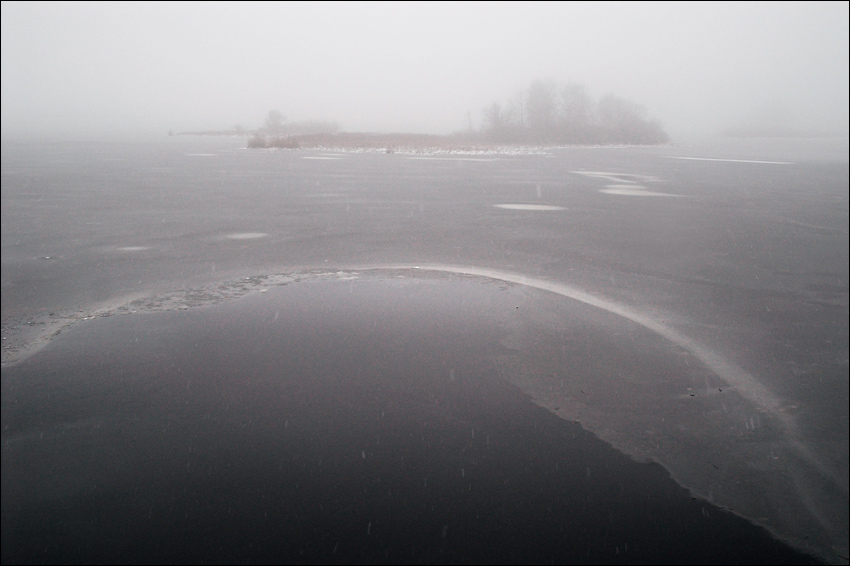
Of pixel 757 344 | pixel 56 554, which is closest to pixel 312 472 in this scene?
pixel 56 554

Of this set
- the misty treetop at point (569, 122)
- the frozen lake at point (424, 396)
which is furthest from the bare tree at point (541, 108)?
the frozen lake at point (424, 396)

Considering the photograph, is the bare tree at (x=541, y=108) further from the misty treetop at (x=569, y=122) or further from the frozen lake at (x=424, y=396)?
the frozen lake at (x=424, y=396)

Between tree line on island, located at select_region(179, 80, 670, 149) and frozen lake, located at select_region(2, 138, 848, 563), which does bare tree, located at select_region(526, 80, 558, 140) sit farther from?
frozen lake, located at select_region(2, 138, 848, 563)

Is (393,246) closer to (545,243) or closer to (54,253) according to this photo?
(545,243)

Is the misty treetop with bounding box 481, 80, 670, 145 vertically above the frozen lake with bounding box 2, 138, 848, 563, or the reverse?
the misty treetop with bounding box 481, 80, 670, 145

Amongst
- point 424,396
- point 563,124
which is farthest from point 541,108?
Result: point 424,396

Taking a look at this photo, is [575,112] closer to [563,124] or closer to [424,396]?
[563,124]

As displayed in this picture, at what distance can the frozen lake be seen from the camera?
3697mm

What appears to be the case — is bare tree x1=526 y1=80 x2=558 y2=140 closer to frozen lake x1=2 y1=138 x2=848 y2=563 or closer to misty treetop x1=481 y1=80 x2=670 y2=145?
misty treetop x1=481 y1=80 x2=670 y2=145

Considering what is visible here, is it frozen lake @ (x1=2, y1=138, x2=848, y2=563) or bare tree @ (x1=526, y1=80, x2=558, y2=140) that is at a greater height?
bare tree @ (x1=526, y1=80, x2=558, y2=140)

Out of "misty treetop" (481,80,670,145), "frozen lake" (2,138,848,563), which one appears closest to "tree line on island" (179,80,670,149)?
"misty treetop" (481,80,670,145)

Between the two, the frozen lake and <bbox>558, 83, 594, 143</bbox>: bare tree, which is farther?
<bbox>558, 83, 594, 143</bbox>: bare tree

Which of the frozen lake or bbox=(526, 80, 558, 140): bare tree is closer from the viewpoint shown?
the frozen lake

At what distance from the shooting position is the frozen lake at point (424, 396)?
12.1 ft
